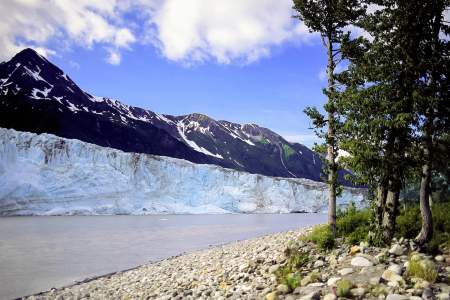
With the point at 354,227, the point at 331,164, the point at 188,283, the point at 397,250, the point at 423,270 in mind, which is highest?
the point at 331,164

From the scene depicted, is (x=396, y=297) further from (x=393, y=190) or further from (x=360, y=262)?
(x=393, y=190)

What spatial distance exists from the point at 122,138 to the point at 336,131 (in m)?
174

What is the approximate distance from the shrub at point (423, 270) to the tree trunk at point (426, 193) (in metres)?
2.30

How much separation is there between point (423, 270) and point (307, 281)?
2401 millimetres

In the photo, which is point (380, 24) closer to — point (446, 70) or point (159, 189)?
point (446, 70)

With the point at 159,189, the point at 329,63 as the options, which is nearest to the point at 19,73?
the point at 159,189

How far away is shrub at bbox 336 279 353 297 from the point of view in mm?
8180

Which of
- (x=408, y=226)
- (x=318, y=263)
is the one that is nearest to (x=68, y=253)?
(x=318, y=263)

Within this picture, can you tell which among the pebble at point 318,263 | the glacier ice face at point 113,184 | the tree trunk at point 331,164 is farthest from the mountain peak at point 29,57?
the pebble at point 318,263

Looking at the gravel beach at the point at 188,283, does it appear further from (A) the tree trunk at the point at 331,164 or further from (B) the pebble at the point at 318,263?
(A) the tree trunk at the point at 331,164

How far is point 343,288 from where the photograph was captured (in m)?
8.24

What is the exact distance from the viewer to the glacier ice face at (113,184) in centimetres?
6844

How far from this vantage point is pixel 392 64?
12328 mm

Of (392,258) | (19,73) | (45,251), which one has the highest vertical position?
(19,73)
